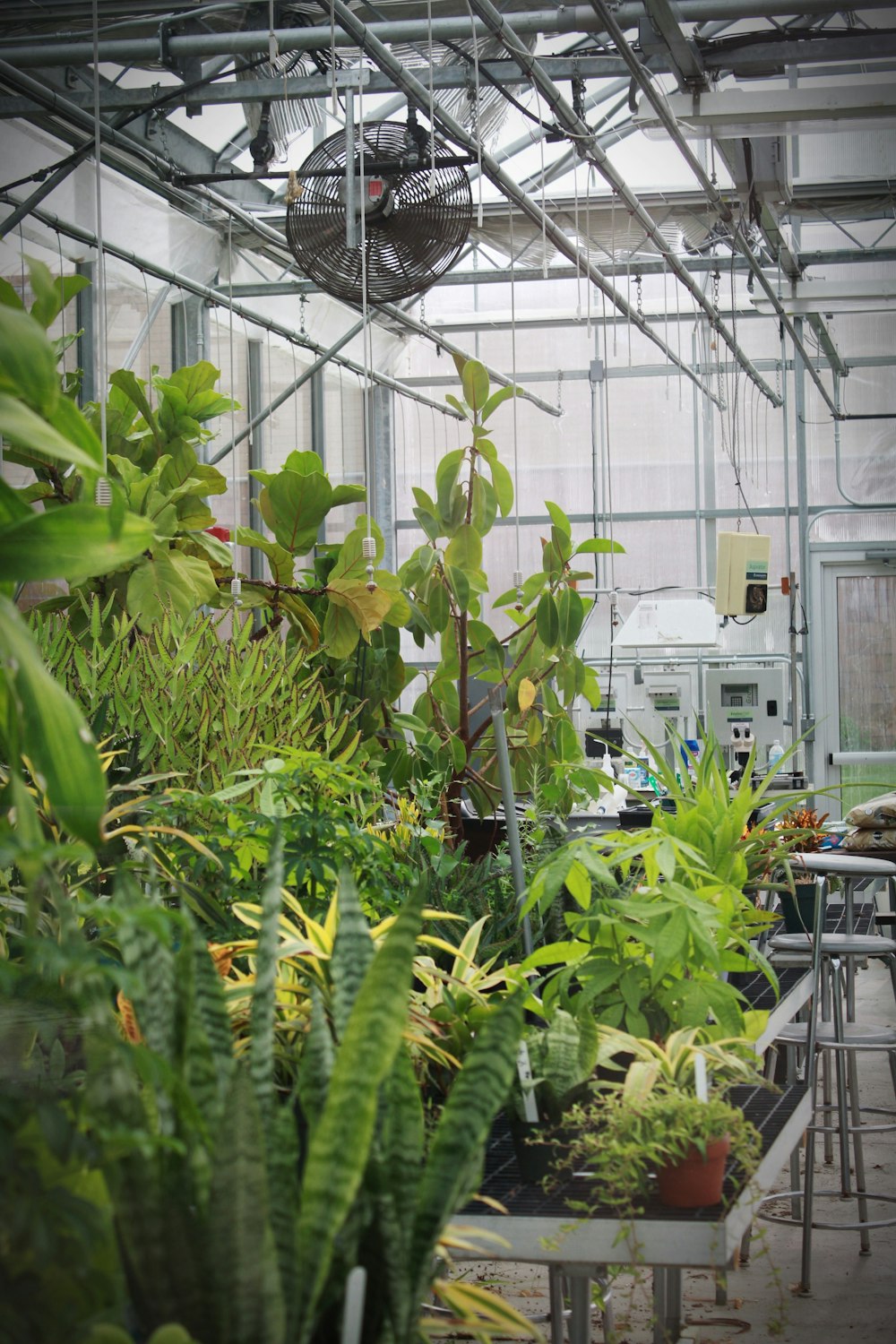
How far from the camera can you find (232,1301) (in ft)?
3.26

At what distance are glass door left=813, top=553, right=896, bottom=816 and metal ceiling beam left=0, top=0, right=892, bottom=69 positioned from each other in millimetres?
5754

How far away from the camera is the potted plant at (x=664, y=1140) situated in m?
1.60

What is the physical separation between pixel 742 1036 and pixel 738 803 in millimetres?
600

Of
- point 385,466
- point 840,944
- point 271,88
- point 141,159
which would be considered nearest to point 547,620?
point 840,944

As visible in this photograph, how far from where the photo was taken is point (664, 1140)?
161cm

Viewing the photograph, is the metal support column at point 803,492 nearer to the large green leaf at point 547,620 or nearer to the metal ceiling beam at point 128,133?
the metal ceiling beam at point 128,133

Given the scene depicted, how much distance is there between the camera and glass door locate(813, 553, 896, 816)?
33.8 ft

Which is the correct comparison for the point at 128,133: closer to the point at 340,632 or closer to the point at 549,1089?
the point at 340,632

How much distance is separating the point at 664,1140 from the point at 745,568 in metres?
6.64

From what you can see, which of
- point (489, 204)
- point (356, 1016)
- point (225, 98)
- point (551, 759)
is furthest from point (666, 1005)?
point (489, 204)

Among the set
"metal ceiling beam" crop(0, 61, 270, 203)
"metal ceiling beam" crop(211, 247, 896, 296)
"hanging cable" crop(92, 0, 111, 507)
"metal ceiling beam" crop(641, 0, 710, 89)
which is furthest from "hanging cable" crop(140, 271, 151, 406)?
"hanging cable" crop(92, 0, 111, 507)

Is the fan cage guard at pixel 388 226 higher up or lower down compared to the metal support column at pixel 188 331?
lower down

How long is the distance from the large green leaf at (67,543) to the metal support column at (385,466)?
1055 cm

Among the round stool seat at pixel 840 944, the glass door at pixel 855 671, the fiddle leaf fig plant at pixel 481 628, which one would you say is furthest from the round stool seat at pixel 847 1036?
the glass door at pixel 855 671
